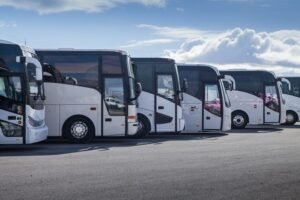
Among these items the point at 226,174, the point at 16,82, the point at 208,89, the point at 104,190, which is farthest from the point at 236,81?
the point at 104,190

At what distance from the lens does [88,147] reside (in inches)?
666

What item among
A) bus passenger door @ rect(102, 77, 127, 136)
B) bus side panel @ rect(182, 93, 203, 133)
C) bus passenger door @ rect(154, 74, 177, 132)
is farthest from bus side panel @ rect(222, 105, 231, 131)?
bus passenger door @ rect(102, 77, 127, 136)

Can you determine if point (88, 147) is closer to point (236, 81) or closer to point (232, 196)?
point (232, 196)

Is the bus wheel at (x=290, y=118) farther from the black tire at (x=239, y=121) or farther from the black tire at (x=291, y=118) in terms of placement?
the black tire at (x=239, y=121)

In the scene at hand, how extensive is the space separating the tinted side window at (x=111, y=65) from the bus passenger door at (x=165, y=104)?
11.1 feet

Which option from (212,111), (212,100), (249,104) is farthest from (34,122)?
(249,104)

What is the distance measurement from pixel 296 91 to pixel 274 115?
189 inches

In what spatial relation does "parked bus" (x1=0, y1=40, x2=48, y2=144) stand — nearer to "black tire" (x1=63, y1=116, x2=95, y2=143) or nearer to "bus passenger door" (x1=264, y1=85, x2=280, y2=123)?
"black tire" (x1=63, y1=116, x2=95, y2=143)

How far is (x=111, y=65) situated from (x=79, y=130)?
227 cm

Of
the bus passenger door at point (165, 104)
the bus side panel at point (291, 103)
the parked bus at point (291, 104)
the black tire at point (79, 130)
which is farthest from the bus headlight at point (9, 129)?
the bus side panel at point (291, 103)

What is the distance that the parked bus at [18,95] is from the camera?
603 inches

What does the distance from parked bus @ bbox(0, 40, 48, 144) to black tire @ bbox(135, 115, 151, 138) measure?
6.06 m

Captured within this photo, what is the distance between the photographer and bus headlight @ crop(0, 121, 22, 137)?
50.1 ft

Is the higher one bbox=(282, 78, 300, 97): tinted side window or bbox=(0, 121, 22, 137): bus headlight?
bbox=(282, 78, 300, 97): tinted side window
